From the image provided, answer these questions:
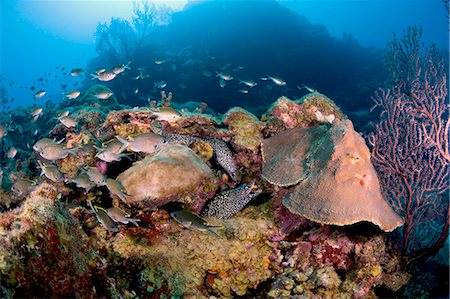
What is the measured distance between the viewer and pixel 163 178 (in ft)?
12.7

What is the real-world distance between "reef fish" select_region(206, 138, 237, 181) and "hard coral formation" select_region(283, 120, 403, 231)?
126 cm

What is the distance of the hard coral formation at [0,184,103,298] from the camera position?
6.02 ft

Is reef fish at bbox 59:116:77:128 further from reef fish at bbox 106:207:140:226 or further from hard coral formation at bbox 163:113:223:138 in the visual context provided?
reef fish at bbox 106:207:140:226

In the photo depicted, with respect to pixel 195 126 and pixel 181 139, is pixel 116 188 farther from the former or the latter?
pixel 195 126

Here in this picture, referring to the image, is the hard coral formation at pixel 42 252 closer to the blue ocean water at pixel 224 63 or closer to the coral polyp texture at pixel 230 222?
the coral polyp texture at pixel 230 222

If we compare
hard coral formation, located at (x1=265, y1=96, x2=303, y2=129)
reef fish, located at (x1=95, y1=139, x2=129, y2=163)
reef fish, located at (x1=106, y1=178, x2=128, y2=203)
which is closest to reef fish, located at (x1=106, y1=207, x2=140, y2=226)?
reef fish, located at (x1=106, y1=178, x2=128, y2=203)

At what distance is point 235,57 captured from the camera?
2481 cm

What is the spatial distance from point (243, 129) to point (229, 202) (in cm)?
156

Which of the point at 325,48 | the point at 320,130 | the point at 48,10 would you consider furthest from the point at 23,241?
the point at 48,10

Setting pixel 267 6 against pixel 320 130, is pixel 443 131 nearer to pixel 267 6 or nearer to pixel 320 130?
pixel 320 130

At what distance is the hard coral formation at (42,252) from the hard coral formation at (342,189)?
2.56 metres

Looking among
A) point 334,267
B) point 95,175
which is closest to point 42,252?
point 95,175

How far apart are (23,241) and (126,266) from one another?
1.63 meters

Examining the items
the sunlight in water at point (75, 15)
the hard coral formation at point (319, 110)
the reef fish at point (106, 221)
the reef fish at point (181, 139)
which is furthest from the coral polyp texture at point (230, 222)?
the sunlight in water at point (75, 15)
